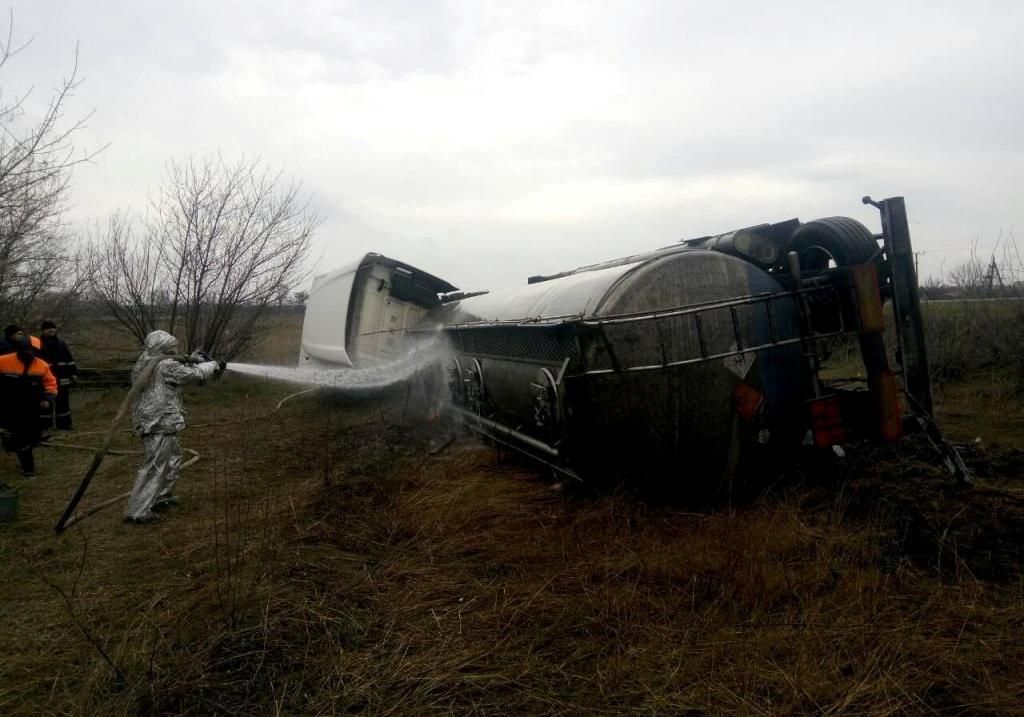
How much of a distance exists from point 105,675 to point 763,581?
3.38m

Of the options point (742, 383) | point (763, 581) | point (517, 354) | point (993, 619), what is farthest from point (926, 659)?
point (517, 354)

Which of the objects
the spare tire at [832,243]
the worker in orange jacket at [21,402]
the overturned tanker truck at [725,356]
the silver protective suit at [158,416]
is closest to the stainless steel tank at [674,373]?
the overturned tanker truck at [725,356]

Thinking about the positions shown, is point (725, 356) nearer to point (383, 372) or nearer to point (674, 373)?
point (674, 373)

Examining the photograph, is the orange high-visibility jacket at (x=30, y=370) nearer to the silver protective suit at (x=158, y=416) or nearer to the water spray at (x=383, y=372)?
the water spray at (x=383, y=372)

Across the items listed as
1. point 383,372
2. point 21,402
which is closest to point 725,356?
point 383,372

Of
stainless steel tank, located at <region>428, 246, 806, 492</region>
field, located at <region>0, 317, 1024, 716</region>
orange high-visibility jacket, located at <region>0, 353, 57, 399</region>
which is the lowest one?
field, located at <region>0, 317, 1024, 716</region>

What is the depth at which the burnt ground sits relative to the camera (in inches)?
113

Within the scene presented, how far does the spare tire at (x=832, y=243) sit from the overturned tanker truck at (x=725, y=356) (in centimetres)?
1

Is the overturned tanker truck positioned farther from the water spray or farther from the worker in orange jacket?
the worker in orange jacket

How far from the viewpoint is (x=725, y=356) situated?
4543 mm

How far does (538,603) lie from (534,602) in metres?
0.03

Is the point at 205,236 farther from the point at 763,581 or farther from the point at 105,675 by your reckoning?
the point at 763,581

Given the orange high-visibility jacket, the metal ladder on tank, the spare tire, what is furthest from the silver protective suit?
the spare tire

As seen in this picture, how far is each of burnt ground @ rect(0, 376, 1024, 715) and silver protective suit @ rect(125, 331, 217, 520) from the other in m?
0.42
